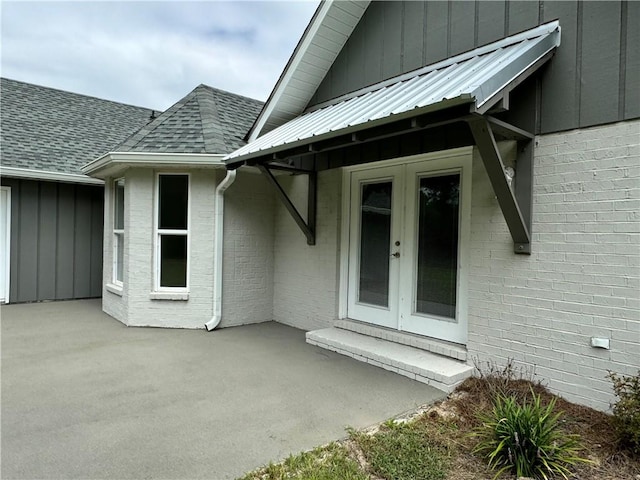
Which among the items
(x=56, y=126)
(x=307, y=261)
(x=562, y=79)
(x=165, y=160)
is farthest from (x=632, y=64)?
(x=56, y=126)

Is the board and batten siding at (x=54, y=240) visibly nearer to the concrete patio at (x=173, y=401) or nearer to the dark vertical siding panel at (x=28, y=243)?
the dark vertical siding panel at (x=28, y=243)

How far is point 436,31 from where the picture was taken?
4.84 m

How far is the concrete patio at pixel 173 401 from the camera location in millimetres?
2730

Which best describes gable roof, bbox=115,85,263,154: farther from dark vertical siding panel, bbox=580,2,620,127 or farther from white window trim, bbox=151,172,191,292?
dark vertical siding panel, bbox=580,2,620,127

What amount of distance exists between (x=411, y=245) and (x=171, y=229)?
3828 millimetres

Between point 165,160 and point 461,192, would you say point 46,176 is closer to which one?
point 165,160

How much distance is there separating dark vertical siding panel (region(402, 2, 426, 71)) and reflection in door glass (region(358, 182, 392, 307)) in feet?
5.03

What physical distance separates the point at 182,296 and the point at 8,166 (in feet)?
15.2

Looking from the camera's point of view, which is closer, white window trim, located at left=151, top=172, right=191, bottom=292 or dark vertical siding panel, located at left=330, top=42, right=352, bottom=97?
dark vertical siding panel, located at left=330, top=42, right=352, bottom=97

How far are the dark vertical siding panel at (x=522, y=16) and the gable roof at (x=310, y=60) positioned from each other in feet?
7.07

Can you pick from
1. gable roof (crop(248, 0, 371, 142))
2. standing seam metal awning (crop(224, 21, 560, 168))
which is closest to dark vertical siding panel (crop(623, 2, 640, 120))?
standing seam metal awning (crop(224, 21, 560, 168))

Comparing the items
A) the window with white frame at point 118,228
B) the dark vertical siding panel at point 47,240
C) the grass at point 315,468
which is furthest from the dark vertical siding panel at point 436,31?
the dark vertical siding panel at point 47,240

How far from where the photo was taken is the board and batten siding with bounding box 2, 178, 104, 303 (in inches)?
329

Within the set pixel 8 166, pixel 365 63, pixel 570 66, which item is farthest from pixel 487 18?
pixel 8 166
